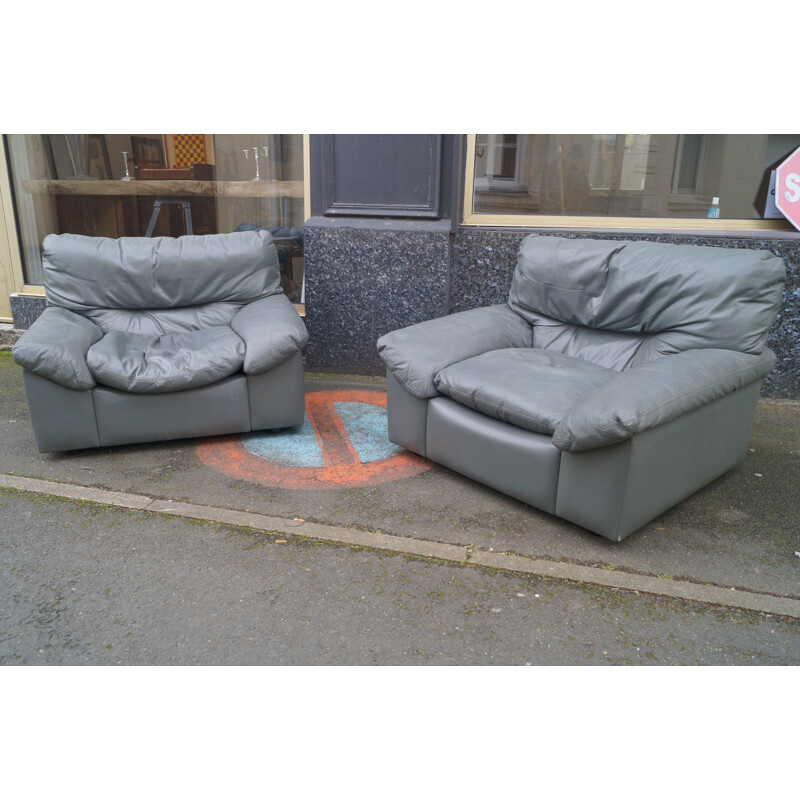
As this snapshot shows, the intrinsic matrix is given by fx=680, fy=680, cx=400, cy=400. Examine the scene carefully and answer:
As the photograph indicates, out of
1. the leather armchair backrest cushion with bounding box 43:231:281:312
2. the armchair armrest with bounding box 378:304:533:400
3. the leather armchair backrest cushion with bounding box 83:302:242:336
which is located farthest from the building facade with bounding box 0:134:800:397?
the armchair armrest with bounding box 378:304:533:400

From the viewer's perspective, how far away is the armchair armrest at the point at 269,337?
11.9ft

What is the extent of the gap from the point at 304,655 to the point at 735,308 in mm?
2430

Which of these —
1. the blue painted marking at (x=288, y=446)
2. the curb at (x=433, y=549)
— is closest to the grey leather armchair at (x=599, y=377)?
the curb at (x=433, y=549)

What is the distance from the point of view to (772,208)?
14.7ft

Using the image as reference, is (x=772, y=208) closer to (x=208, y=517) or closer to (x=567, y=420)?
(x=567, y=420)

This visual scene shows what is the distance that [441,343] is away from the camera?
11.6 ft

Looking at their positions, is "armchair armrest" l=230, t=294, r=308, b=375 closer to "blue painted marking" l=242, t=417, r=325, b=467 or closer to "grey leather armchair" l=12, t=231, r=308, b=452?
"grey leather armchair" l=12, t=231, r=308, b=452

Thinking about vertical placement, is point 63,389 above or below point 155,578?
above

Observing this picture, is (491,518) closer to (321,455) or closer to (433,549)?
(433,549)

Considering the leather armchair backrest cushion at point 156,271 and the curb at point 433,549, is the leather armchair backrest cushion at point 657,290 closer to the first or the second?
the curb at point 433,549

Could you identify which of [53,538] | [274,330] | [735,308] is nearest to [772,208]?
[735,308]

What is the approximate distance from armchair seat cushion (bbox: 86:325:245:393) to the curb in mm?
584

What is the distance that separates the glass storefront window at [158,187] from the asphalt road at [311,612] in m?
2.98

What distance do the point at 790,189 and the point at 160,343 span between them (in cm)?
408
